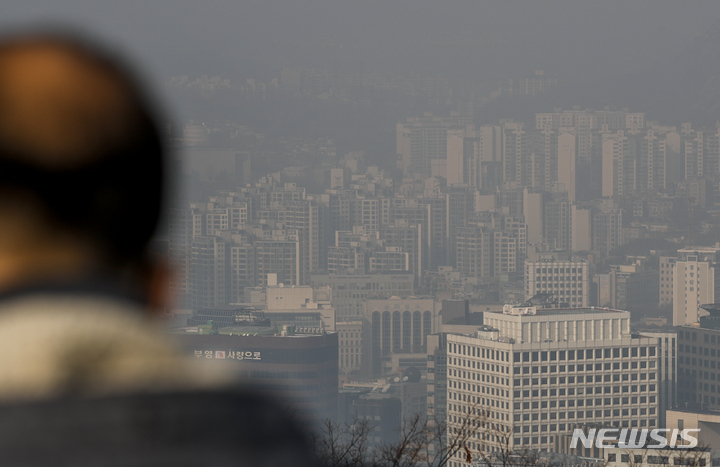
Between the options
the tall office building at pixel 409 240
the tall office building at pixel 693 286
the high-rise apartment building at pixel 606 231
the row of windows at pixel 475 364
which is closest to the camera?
the row of windows at pixel 475 364

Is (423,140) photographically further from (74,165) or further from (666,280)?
(74,165)

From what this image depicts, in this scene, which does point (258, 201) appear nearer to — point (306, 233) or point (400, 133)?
point (306, 233)

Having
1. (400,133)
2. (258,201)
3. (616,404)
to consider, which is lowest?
(616,404)

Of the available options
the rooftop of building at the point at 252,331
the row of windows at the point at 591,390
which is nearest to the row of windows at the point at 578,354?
the row of windows at the point at 591,390

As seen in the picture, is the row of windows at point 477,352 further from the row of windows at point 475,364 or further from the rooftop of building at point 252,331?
the rooftop of building at point 252,331

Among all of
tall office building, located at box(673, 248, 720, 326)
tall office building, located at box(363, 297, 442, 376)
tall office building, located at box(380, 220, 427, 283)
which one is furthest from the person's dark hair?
tall office building, located at box(380, 220, 427, 283)

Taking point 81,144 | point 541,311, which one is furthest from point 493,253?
point 81,144

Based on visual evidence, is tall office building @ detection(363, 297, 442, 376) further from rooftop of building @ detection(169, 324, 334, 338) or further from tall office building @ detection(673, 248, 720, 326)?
tall office building @ detection(673, 248, 720, 326)

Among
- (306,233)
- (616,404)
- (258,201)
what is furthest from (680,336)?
(258,201)
